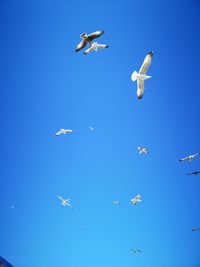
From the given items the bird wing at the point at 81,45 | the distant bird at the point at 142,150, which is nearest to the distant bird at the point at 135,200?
the distant bird at the point at 142,150

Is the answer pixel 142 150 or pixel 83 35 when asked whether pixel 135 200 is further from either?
pixel 83 35

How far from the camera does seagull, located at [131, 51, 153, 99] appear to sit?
35.0 feet

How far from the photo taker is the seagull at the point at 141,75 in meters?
10.7

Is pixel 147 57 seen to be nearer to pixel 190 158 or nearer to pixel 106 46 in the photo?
pixel 106 46

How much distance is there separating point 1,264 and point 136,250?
15.6 meters

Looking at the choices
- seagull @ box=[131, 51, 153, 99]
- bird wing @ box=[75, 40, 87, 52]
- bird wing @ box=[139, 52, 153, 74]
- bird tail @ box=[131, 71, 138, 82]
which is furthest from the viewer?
bird tail @ box=[131, 71, 138, 82]

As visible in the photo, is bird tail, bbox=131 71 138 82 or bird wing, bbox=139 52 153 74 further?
bird tail, bbox=131 71 138 82

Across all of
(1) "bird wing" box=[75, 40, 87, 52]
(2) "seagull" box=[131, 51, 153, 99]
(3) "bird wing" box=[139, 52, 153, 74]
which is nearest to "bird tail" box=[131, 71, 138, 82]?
(2) "seagull" box=[131, 51, 153, 99]

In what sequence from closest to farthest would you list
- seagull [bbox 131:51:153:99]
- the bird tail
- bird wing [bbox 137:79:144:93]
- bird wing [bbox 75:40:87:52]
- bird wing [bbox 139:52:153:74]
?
bird wing [bbox 139:52:153:74] → seagull [bbox 131:51:153:99] → bird wing [bbox 75:40:87:52] → the bird tail → bird wing [bbox 137:79:144:93]

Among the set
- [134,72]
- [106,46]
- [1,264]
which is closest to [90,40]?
[106,46]

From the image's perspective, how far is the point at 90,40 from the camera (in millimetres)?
11203

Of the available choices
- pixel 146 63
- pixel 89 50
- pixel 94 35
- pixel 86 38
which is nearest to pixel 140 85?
pixel 146 63

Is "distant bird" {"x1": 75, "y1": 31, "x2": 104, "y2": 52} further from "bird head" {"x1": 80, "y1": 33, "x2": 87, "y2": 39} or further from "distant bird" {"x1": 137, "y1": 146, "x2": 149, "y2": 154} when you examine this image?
"distant bird" {"x1": 137, "y1": 146, "x2": 149, "y2": 154}

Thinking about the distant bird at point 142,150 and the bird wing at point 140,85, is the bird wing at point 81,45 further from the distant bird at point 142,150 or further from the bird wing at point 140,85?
the distant bird at point 142,150
